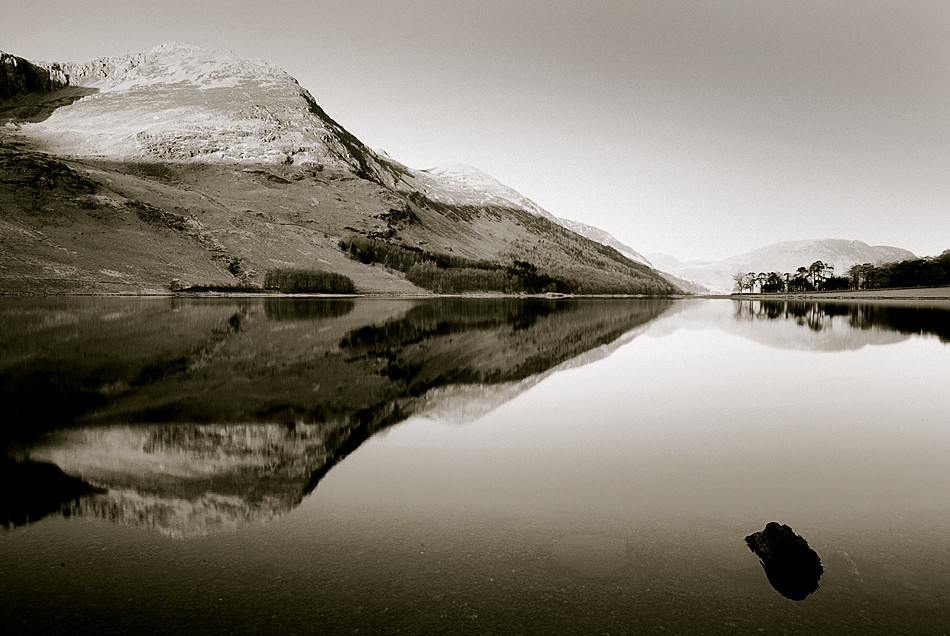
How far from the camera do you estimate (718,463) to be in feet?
46.4

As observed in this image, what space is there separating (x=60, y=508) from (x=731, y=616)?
1134cm

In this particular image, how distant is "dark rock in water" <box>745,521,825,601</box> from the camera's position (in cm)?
805

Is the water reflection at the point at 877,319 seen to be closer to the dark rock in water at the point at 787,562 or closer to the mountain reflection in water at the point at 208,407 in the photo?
the mountain reflection in water at the point at 208,407

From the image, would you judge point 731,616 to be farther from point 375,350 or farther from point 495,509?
point 375,350

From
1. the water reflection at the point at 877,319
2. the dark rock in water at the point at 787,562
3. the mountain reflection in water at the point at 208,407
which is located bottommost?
the mountain reflection in water at the point at 208,407

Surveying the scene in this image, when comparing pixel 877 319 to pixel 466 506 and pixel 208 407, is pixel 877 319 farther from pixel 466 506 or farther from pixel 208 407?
pixel 466 506

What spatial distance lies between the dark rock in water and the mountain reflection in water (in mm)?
8183

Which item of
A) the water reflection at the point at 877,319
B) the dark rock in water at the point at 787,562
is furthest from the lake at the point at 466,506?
the water reflection at the point at 877,319

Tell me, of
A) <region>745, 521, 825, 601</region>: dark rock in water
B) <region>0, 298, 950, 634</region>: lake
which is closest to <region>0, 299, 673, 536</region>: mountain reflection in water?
<region>0, 298, 950, 634</region>: lake

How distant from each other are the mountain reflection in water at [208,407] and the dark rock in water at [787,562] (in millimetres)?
8183

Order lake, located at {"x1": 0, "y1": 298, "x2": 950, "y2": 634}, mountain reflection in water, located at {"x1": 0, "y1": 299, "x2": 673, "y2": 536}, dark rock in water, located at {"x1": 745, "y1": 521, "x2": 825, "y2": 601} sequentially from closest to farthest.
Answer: lake, located at {"x1": 0, "y1": 298, "x2": 950, "y2": 634}, dark rock in water, located at {"x1": 745, "y1": 521, "x2": 825, "y2": 601}, mountain reflection in water, located at {"x1": 0, "y1": 299, "x2": 673, "y2": 536}

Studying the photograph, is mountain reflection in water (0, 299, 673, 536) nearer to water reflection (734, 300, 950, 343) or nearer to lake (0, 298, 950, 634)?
lake (0, 298, 950, 634)

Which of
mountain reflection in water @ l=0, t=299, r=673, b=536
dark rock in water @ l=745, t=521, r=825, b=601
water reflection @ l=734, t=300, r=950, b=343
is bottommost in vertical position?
mountain reflection in water @ l=0, t=299, r=673, b=536

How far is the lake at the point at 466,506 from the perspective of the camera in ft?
24.6
